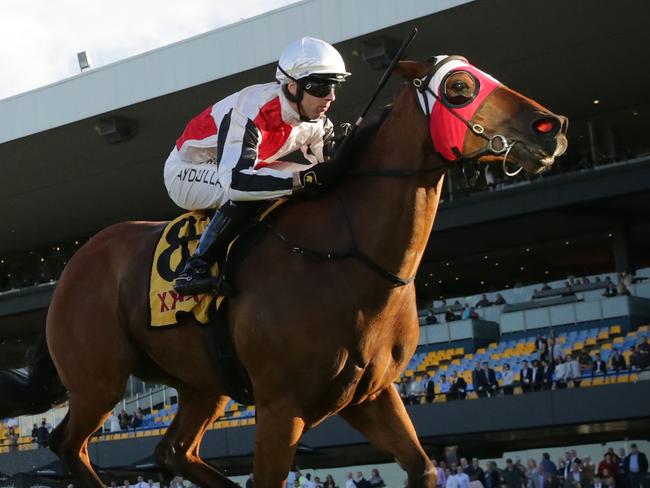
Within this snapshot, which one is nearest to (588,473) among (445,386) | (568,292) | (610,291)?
(445,386)

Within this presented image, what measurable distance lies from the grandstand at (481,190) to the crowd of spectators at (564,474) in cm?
232

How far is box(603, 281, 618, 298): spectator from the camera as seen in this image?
2162 centimetres

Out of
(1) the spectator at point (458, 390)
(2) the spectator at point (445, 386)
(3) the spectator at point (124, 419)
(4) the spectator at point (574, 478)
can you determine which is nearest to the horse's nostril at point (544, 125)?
(4) the spectator at point (574, 478)

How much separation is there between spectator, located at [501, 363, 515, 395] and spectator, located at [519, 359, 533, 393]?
7.8 inches

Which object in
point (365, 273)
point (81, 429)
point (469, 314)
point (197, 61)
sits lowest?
point (81, 429)

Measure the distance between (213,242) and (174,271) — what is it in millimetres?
373

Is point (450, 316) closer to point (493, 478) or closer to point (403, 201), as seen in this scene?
point (493, 478)

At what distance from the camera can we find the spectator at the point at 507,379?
1898 cm

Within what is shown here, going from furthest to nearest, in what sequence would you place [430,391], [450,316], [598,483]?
[450,316] < [430,391] < [598,483]

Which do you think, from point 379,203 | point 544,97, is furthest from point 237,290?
point 544,97

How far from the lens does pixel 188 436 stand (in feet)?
18.6

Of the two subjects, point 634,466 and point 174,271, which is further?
point 634,466

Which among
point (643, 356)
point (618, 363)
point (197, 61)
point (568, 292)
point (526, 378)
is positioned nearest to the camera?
point (643, 356)

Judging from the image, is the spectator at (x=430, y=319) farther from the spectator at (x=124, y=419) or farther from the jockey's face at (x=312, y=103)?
the jockey's face at (x=312, y=103)
